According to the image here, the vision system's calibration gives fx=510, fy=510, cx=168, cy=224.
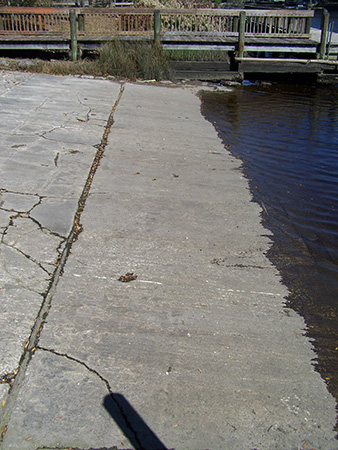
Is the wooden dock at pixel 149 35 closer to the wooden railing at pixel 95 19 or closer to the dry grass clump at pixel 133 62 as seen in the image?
the wooden railing at pixel 95 19

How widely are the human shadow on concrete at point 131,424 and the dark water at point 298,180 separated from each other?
1223 mm

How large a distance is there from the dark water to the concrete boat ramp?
0.58 feet

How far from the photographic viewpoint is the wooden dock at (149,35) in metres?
14.0

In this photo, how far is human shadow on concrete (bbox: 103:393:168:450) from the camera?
2664mm

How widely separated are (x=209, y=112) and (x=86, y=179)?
5.43 metres

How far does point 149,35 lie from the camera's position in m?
14.3

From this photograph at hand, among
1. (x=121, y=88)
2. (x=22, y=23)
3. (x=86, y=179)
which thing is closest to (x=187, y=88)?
(x=121, y=88)

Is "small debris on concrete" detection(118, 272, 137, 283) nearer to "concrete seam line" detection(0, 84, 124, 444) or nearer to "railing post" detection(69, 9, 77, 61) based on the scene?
"concrete seam line" detection(0, 84, 124, 444)

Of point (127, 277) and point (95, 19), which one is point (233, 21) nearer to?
point (95, 19)

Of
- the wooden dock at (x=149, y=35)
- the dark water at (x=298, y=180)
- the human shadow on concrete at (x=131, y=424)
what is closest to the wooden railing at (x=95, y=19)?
the wooden dock at (x=149, y=35)

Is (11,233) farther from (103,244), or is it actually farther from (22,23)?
(22,23)

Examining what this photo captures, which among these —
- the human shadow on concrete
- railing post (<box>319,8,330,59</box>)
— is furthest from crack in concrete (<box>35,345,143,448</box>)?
railing post (<box>319,8,330,59</box>)

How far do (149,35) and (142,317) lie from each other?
12.2 m

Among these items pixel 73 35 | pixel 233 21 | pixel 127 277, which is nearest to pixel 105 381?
pixel 127 277
